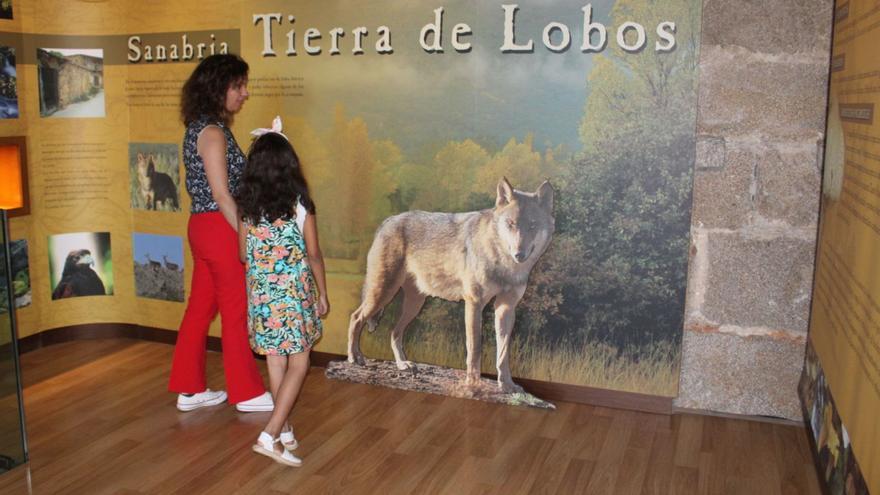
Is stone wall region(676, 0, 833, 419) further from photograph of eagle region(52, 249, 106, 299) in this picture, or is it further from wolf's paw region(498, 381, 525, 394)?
photograph of eagle region(52, 249, 106, 299)

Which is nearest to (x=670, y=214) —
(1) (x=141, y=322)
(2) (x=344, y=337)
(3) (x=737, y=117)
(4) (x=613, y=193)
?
(4) (x=613, y=193)

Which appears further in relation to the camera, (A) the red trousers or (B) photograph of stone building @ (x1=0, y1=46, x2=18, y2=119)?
(B) photograph of stone building @ (x1=0, y1=46, x2=18, y2=119)

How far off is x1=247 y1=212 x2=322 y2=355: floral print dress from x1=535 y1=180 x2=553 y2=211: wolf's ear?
50.3 inches

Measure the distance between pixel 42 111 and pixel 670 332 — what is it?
3.81 metres

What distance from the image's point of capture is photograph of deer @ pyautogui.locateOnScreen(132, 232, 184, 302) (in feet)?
16.5

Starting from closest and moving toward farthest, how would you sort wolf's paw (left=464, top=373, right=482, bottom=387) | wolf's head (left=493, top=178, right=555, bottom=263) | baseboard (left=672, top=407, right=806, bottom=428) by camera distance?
baseboard (left=672, top=407, right=806, bottom=428)
wolf's head (left=493, top=178, right=555, bottom=263)
wolf's paw (left=464, top=373, right=482, bottom=387)

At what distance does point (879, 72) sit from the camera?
233cm

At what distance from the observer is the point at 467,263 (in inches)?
166

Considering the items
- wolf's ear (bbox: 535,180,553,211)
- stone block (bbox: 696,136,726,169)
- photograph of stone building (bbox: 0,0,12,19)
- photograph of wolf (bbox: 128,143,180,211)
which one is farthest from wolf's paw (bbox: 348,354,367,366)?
photograph of stone building (bbox: 0,0,12,19)

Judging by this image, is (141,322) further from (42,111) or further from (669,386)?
(669,386)

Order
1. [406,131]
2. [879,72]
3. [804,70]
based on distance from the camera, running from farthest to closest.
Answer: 1. [406,131]
2. [804,70]
3. [879,72]

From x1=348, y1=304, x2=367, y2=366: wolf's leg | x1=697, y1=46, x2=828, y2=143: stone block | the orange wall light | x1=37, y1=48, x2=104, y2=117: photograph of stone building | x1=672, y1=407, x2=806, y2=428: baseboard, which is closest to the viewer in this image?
x1=697, y1=46, x2=828, y2=143: stone block

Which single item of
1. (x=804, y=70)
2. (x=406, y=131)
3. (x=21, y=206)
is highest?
(x=804, y=70)

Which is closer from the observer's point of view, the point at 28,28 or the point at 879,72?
the point at 879,72
